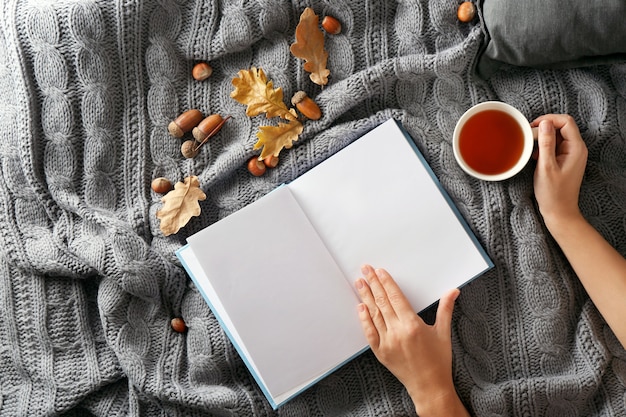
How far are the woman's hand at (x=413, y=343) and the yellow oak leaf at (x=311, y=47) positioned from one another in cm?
40

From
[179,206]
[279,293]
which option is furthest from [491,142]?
[179,206]

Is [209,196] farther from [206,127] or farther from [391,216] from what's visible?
[391,216]

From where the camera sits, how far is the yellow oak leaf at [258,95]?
1179 mm

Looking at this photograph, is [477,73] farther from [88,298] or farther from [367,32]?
[88,298]

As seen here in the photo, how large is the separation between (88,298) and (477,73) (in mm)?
872

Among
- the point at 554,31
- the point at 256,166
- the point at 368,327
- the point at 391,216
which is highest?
the point at 554,31

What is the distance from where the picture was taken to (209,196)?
1.21m

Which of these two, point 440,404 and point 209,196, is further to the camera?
point 209,196

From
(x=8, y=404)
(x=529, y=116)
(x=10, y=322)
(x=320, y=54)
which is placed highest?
(x=320, y=54)

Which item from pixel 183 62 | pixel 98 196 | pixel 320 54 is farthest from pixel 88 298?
pixel 320 54

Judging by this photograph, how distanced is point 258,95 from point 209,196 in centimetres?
22

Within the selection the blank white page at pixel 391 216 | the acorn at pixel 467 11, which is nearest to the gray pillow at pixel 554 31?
the acorn at pixel 467 11

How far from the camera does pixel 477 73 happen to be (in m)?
1.19

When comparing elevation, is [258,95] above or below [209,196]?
above
